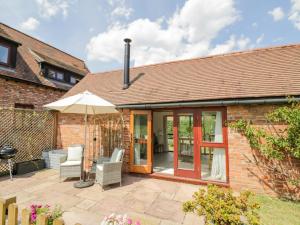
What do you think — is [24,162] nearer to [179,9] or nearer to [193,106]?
[193,106]

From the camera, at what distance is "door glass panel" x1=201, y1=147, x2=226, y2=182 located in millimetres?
6168

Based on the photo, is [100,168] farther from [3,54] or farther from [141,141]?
[3,54]

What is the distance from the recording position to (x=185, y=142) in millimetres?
7496

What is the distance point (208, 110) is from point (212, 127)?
63 cm

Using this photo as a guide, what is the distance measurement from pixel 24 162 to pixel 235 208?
8.29 meters

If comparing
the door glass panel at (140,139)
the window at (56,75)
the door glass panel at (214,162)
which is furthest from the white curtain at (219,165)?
the window at (56,75)

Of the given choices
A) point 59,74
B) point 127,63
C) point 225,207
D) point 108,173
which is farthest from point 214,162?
point 59,74

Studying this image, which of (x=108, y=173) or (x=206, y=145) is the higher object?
(x=206, y=145)

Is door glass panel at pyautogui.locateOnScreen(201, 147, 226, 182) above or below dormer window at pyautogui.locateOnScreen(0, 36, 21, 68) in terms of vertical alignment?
below

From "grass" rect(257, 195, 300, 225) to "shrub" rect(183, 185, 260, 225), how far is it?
1931 mm

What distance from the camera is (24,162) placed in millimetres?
7496

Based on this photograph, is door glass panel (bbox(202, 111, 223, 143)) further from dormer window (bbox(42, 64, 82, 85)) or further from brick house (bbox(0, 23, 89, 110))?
dormer window (bbox(42, 64, 82, 85))

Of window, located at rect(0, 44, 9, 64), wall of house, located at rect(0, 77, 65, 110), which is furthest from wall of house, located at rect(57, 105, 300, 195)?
window, located at rect(0, 44, 9, 64)

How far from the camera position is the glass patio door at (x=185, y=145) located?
6457mm
